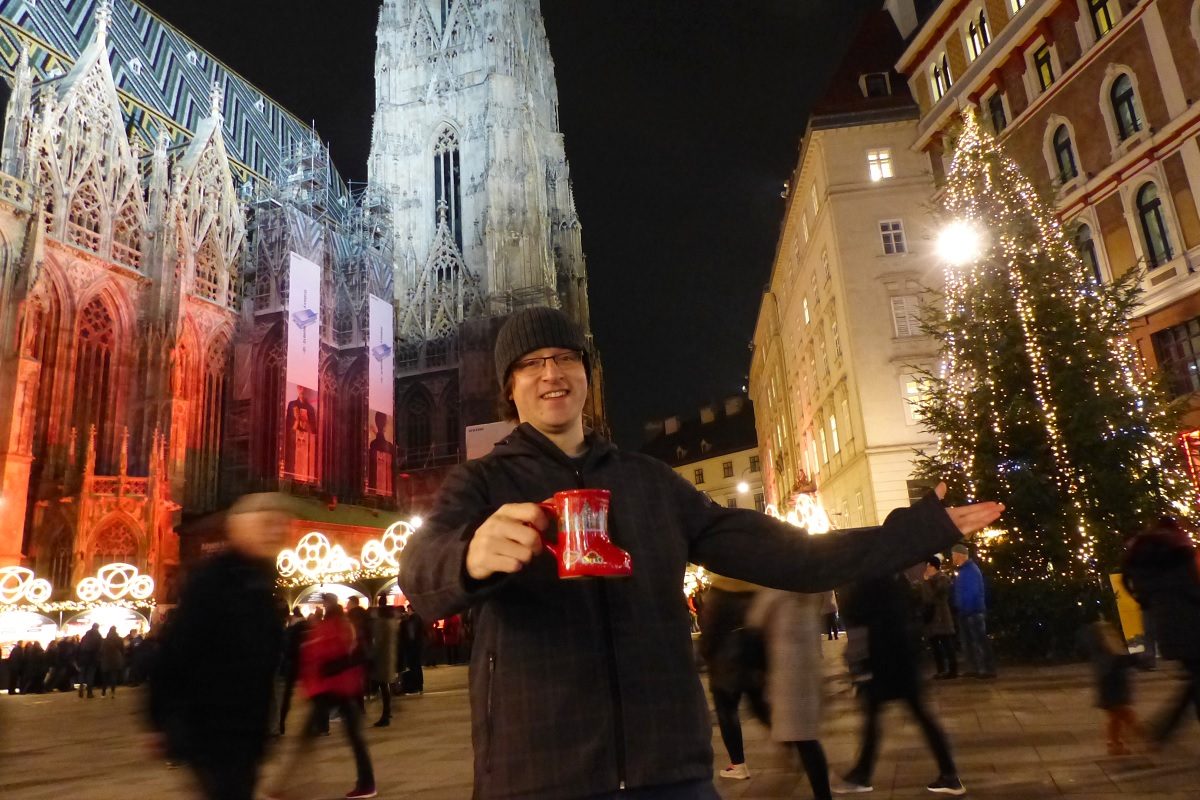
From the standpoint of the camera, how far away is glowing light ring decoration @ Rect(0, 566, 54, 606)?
22.2 metres

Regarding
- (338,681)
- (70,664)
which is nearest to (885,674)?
(338,681)

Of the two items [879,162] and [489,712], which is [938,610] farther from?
[879,162]

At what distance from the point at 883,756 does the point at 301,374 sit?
32.8 m

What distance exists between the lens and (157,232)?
33.3 m

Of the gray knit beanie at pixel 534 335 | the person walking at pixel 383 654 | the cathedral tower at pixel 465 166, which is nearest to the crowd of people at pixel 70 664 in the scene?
the person walking at pixel 383 654

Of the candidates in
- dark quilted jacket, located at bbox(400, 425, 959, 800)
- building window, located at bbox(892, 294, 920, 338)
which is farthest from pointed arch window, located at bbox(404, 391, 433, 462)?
dark quilted jacket, located at bbox(400, 425, 959, 800)

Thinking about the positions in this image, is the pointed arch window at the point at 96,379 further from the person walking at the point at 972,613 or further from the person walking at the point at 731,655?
the person walking at the point at 731,655

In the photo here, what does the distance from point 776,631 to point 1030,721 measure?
4.50 meters

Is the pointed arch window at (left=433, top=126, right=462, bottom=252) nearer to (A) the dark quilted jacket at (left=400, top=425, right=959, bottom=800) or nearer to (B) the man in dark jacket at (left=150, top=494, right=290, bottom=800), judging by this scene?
(B) the man in dark jacket at (left=150, top=494, right=290, bottom=800)

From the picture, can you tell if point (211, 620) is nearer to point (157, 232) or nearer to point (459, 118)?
point (157, 232)

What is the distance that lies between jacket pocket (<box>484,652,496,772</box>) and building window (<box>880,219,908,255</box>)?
91.0ft

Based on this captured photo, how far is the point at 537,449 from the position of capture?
202cm

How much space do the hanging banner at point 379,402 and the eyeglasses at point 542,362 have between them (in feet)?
129

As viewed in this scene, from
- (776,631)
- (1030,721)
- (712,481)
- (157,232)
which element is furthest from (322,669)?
(712,481)
